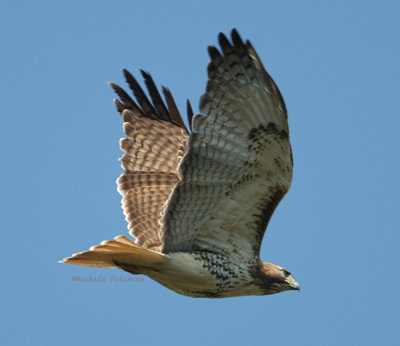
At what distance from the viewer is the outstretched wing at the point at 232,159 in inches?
248

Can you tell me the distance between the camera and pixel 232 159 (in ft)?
21.5

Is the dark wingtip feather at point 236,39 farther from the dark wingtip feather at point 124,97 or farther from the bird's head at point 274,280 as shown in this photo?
the dark wingtip feather at point 124,97

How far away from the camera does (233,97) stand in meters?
6.36

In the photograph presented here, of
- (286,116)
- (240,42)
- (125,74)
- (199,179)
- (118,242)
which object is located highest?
(125,74)

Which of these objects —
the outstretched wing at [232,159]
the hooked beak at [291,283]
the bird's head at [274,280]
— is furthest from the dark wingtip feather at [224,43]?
the hooked beak at [291,283]

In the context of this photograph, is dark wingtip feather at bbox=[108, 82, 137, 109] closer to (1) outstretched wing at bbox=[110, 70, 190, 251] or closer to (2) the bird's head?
(1) outstretched wing at bbox=[110, 70, 190, 251]

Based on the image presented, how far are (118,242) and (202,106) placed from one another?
1.36 meters

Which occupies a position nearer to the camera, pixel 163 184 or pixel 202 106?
pixel 202 106

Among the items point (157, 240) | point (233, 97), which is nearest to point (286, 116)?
point (233, 97)

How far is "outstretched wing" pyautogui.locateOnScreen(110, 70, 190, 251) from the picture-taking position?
8.08 m

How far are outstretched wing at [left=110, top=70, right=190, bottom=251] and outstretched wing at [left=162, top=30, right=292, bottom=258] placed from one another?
101 centimetres

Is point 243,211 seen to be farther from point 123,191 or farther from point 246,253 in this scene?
point 123,191

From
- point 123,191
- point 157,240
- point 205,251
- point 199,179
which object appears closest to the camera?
point 199,179

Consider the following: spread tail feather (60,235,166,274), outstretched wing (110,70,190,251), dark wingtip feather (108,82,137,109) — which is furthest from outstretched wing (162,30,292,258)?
dark wingtip feather (108,82,137,109)
